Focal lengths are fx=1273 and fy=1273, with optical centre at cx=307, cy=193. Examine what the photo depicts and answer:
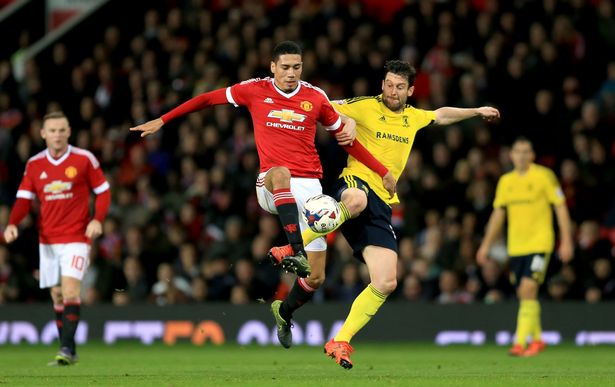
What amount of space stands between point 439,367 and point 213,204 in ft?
23.8

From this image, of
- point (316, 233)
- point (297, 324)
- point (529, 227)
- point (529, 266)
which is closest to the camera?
point (316, 233)

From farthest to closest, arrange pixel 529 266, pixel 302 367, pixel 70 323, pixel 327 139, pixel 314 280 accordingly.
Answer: pixel 327 139
pixel 529 266
pixel 70 323
pixel 302 367
pixel 314 280

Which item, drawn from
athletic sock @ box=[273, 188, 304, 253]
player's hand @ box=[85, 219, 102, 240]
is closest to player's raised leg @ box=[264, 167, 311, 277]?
athletic sock @ box=[273, 188, 304, 253]

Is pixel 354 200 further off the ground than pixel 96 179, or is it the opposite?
pixel 96 179

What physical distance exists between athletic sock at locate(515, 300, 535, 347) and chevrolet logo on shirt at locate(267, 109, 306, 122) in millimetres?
4297

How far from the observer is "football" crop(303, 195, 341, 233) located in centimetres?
995

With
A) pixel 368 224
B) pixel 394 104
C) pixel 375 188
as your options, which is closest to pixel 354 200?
pixel 368 224

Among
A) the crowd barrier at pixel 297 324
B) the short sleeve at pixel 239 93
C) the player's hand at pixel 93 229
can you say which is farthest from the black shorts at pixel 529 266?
the player's hand at pixel 93 229

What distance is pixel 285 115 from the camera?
10438 mm

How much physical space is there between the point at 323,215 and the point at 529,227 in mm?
4556

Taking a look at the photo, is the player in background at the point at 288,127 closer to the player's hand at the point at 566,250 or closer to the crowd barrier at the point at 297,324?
the player's hand at the point at 566,250

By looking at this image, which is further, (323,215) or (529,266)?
(529,266)

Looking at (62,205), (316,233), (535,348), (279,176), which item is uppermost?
(279,176)

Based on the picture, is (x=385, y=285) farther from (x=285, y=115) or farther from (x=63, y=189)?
(x=63, y=189)
